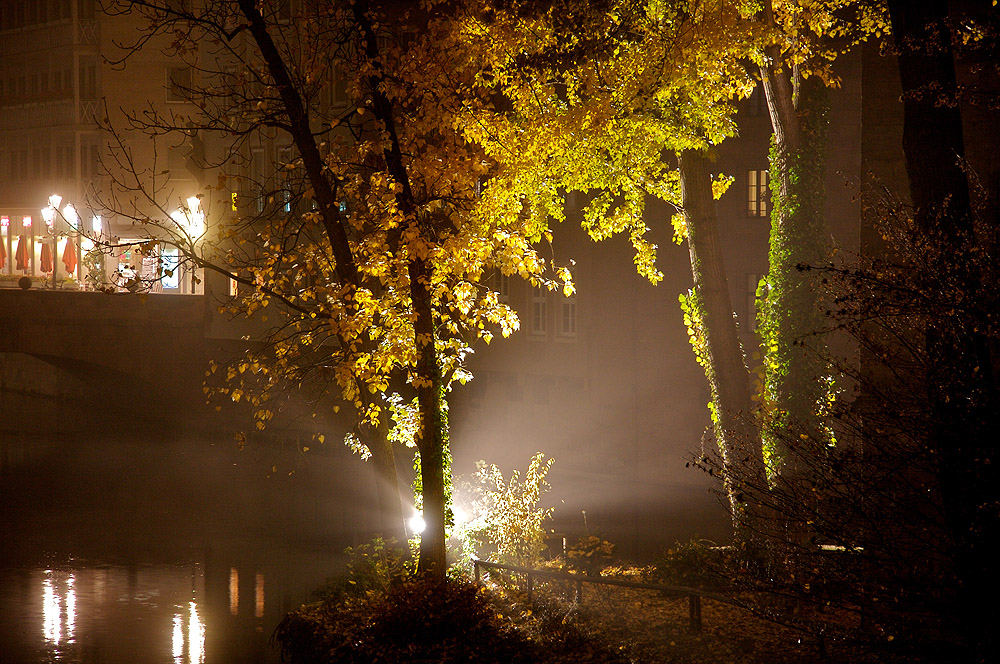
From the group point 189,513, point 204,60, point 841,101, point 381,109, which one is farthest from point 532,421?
point 204,60

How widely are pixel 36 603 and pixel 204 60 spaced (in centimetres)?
3113

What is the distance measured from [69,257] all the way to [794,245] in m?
49.5

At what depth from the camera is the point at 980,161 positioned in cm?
1219

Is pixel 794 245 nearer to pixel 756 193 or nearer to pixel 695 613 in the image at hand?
pixel 695 613

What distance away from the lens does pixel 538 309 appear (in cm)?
3378

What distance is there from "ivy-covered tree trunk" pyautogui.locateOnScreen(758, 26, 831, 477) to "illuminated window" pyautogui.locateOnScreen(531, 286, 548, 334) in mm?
15791

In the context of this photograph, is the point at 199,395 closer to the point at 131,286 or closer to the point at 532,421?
the point at 532,421

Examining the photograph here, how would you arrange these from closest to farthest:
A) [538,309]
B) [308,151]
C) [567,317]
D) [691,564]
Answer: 1. [308,151]
2. [691,564]
3. [567,317]
4. [538,309]

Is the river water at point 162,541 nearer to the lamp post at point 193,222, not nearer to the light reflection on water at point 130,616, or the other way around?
the light reflection on water at point 130,616

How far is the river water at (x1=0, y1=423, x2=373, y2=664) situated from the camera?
18609mm

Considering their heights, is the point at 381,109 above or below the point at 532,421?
above

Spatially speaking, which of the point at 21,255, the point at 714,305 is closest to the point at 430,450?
the point at 714,305

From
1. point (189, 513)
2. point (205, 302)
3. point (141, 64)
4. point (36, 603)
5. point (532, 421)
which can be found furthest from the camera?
point (141, 64)

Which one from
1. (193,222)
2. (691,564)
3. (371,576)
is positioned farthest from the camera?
(193,222)
